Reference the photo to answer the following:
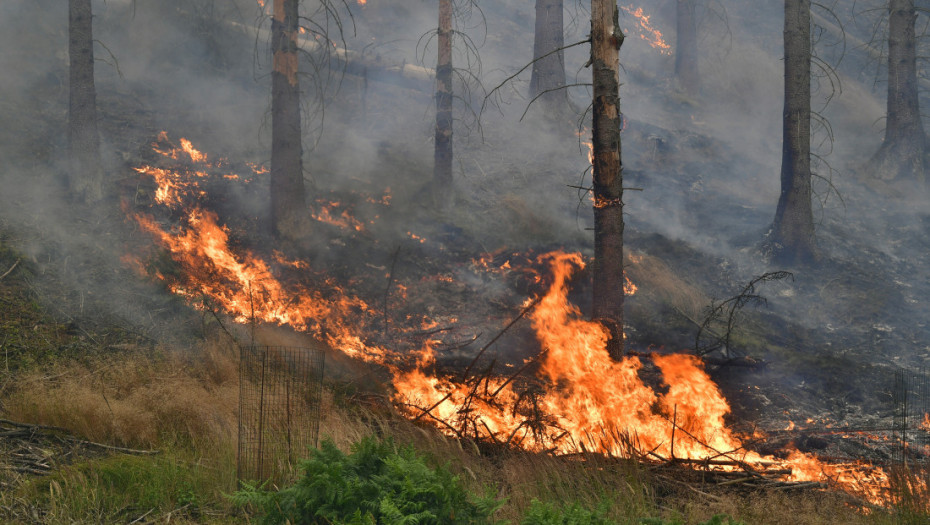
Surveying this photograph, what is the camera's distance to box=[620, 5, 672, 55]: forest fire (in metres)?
25.4

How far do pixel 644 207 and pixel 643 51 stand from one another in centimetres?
1309

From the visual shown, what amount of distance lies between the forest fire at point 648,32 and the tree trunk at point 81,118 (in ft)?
68.5

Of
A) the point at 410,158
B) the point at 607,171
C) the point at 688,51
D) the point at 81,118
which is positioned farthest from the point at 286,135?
the point at 688,51

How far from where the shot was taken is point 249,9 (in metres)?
17.4

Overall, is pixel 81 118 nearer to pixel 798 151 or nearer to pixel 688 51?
pixel 798 151

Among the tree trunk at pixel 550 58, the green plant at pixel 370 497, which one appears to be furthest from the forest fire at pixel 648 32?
the green plant at pixel 370 497

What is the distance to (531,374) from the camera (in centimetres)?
834

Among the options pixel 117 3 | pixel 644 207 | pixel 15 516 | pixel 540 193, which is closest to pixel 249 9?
pixel 117 3

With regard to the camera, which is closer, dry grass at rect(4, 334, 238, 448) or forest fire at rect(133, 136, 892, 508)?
dry grass at rect(4, 334, 238, 448)

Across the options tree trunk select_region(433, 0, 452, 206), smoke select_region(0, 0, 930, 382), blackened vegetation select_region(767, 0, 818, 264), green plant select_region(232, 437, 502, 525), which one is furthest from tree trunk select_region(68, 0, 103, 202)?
blackened vegetation select_region(767, 0, 818, 264)

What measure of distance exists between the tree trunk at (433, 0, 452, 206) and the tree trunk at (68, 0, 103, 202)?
619cm

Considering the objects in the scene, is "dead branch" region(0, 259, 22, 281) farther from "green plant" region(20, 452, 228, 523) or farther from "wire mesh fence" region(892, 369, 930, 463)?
"wire mesh fence" region(892, 369, 930, 463)

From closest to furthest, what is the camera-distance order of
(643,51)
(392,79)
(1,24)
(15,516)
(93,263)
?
(15,516), (93,263), (1,24), (392,79), (643,51)

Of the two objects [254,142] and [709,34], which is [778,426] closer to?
[254,142]
